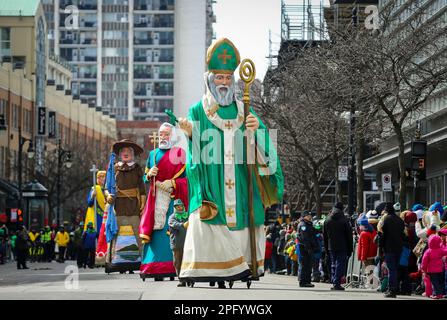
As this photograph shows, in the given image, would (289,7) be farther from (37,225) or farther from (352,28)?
(352,28)

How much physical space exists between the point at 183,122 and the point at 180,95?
14583cm

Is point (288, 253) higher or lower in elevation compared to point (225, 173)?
lower

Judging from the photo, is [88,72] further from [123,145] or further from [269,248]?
[123,145]

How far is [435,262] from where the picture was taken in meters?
22.2

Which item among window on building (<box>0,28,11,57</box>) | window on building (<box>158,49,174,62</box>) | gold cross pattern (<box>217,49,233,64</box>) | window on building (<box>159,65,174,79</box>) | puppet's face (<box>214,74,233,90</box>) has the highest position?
window on building (<box>158,49,174,62</box>)

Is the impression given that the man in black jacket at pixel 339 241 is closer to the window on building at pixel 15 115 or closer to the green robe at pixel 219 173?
the green robe at pixel 219 173

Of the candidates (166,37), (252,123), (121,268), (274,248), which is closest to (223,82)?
(252,123)

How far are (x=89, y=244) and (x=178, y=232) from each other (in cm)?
1493

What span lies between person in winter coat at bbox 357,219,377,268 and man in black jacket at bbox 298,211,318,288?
1.03m

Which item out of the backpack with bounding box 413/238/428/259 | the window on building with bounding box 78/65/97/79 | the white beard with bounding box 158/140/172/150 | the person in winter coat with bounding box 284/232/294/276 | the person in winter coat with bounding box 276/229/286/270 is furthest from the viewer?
the window on building with bounding box 78/65/97/79

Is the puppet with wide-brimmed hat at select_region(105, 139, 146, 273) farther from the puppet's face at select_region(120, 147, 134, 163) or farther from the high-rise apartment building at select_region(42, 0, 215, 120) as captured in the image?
the high-rise apartment building at select_region(42, 0, 215, 120)

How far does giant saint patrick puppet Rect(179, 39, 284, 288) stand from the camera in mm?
20891

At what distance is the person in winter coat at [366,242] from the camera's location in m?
25.2

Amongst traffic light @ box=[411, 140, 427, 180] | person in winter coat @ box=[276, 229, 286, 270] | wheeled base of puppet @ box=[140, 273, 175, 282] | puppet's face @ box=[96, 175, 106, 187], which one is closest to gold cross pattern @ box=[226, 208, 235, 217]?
wheeled base of puppet @ box=[140, 273, 175, 282]
